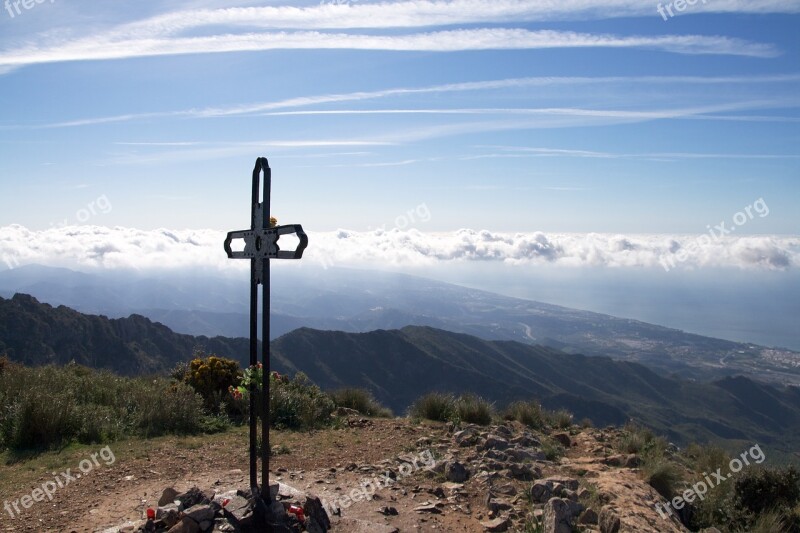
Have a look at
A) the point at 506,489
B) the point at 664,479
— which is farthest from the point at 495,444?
the point at 664,479

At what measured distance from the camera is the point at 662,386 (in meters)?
94.5

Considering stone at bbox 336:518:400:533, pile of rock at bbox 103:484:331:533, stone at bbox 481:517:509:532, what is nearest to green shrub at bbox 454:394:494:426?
stone at bbox 481:517:509:532

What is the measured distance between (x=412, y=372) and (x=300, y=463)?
6126cm

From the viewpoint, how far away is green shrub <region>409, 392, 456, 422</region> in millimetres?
12062

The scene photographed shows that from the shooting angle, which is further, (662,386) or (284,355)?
(662,386)

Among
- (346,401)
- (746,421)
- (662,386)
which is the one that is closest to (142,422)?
(346,401)

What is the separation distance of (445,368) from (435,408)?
198ft

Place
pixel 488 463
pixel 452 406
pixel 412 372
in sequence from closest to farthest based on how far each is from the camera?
1. pixel 488 463
2. pixel 452 406
3. pixel 412 372

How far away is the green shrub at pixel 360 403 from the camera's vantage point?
12953 millimetres

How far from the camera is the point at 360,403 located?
13.2m

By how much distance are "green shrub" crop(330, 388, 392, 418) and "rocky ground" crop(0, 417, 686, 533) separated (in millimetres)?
2514

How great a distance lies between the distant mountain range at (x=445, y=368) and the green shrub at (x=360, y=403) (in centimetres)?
2621

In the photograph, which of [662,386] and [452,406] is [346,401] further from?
[662,386]

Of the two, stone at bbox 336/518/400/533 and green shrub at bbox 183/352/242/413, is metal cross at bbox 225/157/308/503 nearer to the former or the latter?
stone at bbox 336/518/400/533
